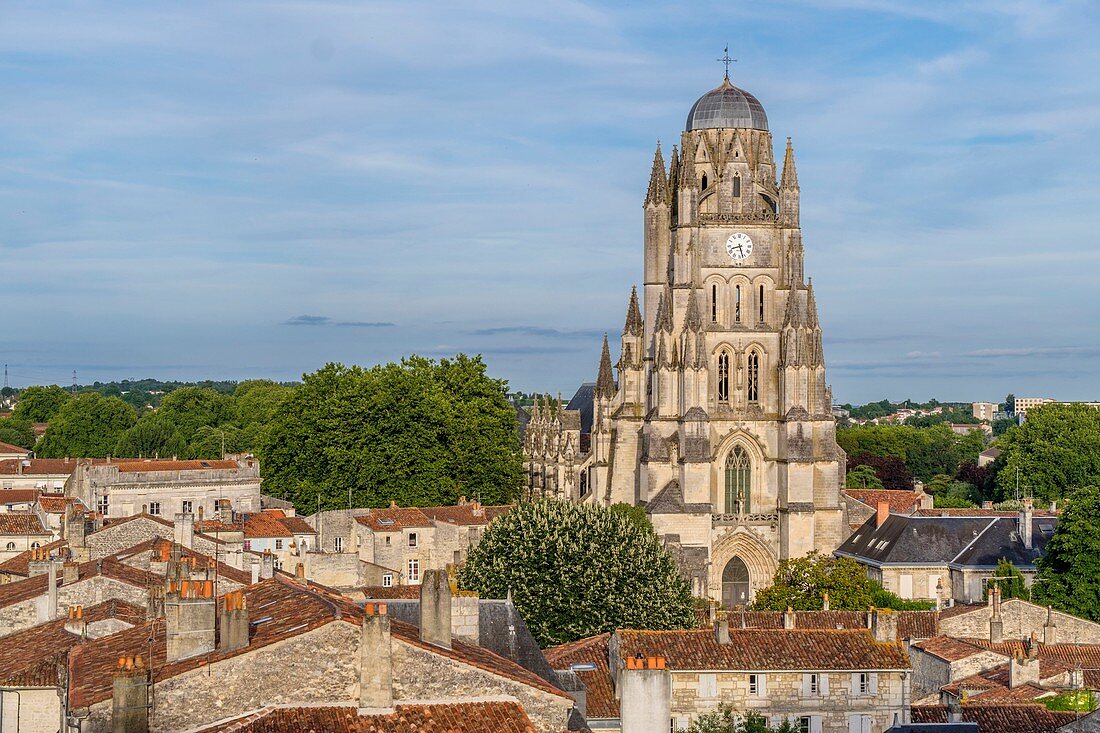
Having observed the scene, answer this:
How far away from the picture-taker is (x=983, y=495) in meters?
123

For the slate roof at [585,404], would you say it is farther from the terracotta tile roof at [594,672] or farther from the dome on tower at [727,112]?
the terracotta tile roof at [594,672]

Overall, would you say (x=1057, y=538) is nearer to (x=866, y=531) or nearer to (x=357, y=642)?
(x=866, y=531)

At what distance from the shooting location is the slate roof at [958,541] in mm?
67562

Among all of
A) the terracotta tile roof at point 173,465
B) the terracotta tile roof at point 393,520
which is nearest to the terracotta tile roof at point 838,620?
the terracotta tile roof at point 393,520

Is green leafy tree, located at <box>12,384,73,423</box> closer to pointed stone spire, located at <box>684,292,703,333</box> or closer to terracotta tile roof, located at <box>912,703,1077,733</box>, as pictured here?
pointed stone spire, located at <box>684,292,703,333</box>

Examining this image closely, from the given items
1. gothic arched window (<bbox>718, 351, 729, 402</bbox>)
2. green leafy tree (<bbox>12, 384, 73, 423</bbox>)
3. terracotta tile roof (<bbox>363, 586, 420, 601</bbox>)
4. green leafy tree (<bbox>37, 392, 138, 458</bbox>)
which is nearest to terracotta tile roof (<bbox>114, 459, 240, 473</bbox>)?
gothic arched window (<bbox>718, 351, 729, 402</bbox>)

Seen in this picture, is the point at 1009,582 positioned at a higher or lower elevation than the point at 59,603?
lower

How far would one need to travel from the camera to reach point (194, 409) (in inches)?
6201

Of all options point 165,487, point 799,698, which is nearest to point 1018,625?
point 799,698

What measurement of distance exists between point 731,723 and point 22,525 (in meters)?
34.0

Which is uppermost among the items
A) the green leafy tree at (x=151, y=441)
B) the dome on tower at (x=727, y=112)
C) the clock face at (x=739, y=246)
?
the dome on tower at (x=727, y=112)

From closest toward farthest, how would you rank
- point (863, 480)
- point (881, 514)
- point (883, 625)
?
point (883, 625), point (881, 514), point (863, 480)

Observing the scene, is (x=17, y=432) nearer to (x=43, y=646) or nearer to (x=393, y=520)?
(x=393, y=520)

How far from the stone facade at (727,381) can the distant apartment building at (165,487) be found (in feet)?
55.5
